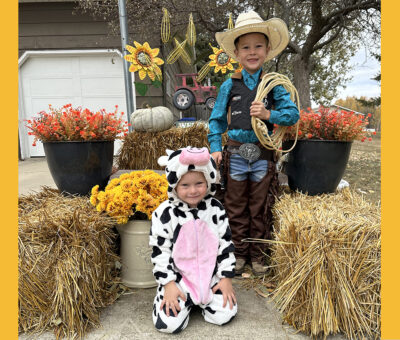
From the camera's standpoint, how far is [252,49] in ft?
7.13

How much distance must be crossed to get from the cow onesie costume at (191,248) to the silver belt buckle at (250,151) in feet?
1.77

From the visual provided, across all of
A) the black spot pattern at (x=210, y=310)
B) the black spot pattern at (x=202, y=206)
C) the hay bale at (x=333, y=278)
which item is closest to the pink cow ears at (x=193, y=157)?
the black spot pattern at (x=202, y=206)

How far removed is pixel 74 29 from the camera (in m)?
5.77

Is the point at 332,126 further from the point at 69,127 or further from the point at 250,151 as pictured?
the point at 69,127

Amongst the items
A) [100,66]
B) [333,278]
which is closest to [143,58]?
[100,66]

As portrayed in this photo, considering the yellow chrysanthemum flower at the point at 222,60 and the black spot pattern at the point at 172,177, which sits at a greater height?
the yellow chrysanthemum flower at the point at 222,60

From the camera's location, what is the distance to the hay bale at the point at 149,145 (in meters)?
3.39

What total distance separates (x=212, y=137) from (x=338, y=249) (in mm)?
1314

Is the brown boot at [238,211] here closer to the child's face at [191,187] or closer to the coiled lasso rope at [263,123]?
the coiled lasso rope at [263,123]

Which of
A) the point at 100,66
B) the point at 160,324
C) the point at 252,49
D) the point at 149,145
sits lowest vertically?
the point at 160,324

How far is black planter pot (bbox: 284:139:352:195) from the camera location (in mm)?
2330

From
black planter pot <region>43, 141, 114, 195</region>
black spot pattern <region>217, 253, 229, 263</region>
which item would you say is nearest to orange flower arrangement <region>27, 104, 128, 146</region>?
black planter pot <region>43, 141, 114, 195</region>

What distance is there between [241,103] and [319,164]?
858 mm

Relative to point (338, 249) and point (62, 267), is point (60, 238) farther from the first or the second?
point (338, 249)
